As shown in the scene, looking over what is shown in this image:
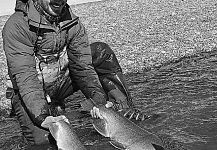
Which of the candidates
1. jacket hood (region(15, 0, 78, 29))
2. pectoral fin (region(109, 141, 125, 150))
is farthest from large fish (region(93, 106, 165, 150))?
jacket hood (region(15, 0, 78, 29))

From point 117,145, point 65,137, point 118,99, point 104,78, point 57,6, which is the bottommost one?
point 118,99

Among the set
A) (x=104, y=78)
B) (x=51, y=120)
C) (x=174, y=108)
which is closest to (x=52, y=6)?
Answer: (x=51, y=120)

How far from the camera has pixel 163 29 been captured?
15.5m

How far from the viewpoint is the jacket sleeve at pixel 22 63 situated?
549 centimetres

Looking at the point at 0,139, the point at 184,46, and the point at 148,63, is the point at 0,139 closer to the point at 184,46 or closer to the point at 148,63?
the point at 148,63

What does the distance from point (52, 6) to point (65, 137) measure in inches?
72.9

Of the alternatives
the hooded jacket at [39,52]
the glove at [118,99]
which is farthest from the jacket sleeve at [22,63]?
the glove at [118,99]

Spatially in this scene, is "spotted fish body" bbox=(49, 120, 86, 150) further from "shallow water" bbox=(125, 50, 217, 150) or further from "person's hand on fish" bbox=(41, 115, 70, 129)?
"shallow water" bbox=(125, 50, 217, 150)

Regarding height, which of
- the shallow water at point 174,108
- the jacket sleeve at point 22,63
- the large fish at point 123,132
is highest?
the jacket sleeve at point 22,63

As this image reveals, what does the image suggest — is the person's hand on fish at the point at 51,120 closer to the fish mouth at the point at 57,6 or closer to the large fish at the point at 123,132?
the large fish at the point at 123,132

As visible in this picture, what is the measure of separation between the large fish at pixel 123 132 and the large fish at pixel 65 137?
659 millimetres

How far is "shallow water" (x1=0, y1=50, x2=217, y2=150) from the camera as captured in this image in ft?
18.9

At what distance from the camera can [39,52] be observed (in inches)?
237

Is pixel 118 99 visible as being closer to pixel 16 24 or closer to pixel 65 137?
pixel 16 24
